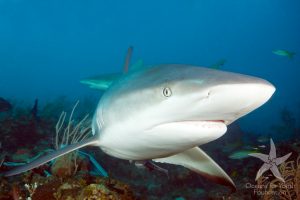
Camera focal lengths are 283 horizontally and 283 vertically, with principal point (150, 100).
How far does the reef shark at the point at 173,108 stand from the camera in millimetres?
1940

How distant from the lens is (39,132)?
859cm

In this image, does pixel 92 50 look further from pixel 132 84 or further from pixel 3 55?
pixel 132 84

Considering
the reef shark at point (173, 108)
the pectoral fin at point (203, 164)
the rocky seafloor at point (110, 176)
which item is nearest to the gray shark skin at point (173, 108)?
the reef shark at point (173, 108)

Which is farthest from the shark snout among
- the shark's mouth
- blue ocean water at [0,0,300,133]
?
blue ocean water at [0,0,300,133]

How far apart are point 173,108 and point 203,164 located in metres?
1.83

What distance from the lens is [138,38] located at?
6457 inches

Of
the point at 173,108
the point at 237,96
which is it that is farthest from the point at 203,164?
the point at 237,96

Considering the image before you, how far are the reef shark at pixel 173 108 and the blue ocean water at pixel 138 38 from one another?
385ft

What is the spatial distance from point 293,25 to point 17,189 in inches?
5150

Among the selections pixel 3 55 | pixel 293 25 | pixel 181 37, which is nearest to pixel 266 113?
pixel 293 25

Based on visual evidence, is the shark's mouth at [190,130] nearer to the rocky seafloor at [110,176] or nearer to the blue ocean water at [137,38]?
the rocky seafloor at [110,176]

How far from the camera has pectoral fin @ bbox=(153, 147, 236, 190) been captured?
11.6ft

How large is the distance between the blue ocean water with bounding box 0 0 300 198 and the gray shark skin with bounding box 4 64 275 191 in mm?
117375

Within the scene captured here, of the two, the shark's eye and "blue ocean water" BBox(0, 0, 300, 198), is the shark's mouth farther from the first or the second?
"blue ocean water" BBox(0, 0, 300, 198)
